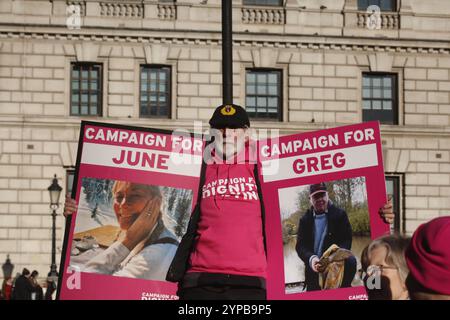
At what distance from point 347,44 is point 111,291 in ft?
77.6

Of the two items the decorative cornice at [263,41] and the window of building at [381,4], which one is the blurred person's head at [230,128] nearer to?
the decorative cornice at [263,41]

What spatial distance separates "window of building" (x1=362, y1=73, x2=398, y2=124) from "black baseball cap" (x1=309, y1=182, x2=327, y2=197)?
Answer: 2317cm

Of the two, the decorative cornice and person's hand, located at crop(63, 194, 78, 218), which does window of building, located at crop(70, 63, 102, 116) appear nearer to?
the decorative cornice

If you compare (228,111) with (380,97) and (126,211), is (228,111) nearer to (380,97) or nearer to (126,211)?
(126,211)

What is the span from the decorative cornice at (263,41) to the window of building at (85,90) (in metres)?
0.90

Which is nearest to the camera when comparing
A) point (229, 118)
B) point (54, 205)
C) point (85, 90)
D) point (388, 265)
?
point (388, 265)

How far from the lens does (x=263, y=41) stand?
1186 inches

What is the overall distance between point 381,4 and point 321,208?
24216 mm

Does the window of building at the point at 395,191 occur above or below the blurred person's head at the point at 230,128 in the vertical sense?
below

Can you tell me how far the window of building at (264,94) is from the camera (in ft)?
98.9

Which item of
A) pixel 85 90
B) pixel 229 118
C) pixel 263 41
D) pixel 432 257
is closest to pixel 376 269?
pixel 432 257

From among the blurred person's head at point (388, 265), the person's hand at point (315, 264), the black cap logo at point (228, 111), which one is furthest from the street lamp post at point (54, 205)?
the blurred person's head at point (388, 265)

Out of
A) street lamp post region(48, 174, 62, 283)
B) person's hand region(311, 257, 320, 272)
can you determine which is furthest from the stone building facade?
person's hand region(311, 257, 320, 272)
